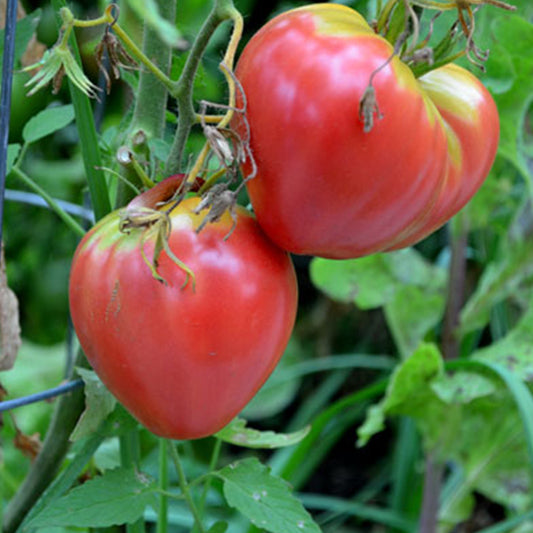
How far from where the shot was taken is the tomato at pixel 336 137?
1.06ft

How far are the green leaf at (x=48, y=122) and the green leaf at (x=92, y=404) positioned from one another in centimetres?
16

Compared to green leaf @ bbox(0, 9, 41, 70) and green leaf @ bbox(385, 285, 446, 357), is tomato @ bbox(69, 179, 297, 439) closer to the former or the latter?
green leaf @ bbox(0, 9, 41, 70)

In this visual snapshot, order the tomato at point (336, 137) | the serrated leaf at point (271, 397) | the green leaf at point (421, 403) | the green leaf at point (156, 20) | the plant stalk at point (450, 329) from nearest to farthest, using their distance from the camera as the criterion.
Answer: the green leaf at point (156, 20)
the tomato at point (336, 137)
the green leaf at point (421, 403)
the plant stalk at point (450, 329)
the serrated leaf at point (271, 397)

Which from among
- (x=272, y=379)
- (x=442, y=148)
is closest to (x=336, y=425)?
(x=272, y=379)

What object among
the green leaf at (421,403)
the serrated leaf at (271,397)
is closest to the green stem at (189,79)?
the green leaf at (421,403)

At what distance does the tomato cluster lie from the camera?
1.06 ft

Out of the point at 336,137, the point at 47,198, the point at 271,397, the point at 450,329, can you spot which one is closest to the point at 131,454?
the point at 47,198

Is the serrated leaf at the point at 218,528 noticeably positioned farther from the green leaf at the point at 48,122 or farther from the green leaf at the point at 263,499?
the green leaf at the point at 48,122

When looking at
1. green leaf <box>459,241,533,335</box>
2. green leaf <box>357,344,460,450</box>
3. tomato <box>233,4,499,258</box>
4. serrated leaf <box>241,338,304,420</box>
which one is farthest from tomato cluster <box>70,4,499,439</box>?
serrated leaf <box>241,338,304,420</box>

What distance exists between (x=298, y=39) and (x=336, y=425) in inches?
38.9

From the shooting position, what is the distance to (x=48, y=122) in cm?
50

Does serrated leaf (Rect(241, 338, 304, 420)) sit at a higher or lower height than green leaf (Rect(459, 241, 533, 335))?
lower

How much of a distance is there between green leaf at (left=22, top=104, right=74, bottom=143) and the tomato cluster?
148 mm

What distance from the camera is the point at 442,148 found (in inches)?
13.6
